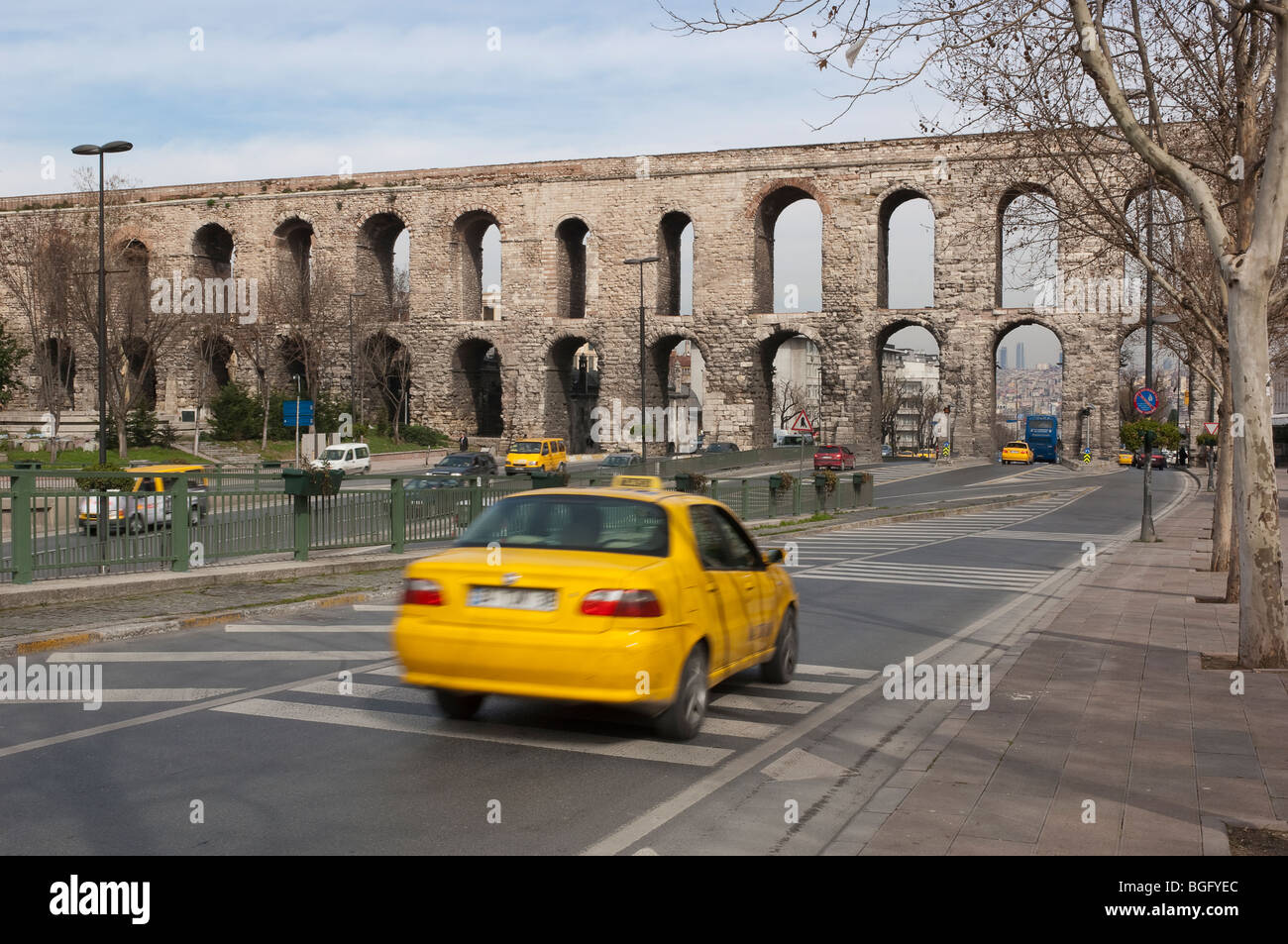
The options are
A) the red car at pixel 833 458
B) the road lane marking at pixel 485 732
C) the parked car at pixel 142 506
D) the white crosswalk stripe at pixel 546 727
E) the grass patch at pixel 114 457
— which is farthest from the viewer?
the red car at pixel 833 458

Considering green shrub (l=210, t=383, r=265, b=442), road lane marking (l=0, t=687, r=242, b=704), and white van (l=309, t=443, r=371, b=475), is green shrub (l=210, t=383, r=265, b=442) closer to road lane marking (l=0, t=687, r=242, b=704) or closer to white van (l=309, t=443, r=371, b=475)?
white van (l=309, t=443, r=371, b=475)

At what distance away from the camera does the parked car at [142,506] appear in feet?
47.6

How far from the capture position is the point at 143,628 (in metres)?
12.1

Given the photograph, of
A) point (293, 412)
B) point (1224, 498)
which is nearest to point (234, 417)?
point (293, 412)

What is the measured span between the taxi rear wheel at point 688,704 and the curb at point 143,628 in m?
6.20

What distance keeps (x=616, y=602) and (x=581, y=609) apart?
8.5 inches

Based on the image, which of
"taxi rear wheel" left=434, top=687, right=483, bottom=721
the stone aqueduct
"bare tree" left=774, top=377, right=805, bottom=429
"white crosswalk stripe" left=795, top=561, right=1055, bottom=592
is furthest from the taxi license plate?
"bare tree" left=774, top=377, right=805, bottom=429

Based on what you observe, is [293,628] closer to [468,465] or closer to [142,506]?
[142,506]

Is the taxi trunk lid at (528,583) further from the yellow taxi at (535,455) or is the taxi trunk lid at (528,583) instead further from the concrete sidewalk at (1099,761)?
the yellow taxi at (535,455)

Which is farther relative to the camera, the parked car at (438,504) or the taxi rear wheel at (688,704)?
the parked car at (438,504)

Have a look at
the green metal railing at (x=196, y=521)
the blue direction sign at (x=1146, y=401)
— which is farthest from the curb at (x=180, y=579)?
the blue direction sign at (x=1146, y=401)
